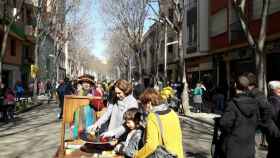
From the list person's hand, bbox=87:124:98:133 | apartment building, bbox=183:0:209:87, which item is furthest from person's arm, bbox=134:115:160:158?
apartment building, bbox=183:0:209:87

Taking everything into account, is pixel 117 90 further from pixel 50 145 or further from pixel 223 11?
pixel 223 11

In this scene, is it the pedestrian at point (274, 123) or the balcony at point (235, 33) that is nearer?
the pedestrian at point (274, 123)

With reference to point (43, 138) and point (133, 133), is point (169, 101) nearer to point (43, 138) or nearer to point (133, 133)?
point (43, 138)

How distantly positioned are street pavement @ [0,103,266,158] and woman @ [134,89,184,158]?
556 centimetres

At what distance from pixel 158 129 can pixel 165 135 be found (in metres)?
0.10

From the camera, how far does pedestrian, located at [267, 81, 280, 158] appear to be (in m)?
5.83

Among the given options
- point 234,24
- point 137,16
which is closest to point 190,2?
A: point 137,16

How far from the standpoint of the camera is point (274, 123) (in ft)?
19.4

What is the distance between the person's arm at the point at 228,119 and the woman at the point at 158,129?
3.05 feet

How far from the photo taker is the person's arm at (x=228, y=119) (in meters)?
5.60

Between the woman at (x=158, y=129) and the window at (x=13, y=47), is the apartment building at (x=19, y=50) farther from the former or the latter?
the woman at (x=158, y=129)

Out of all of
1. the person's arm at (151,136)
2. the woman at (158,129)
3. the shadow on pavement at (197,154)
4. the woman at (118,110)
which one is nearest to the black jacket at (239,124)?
the woman at (158,129)

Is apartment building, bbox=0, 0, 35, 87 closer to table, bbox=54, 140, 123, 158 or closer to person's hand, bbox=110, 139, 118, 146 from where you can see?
table, bbox=54, 140, 123, 158

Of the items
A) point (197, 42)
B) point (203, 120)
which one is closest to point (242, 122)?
point (203, 120)
